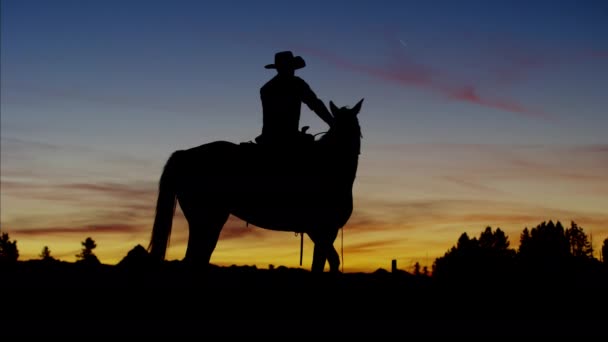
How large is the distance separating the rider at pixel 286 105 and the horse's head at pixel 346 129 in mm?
285

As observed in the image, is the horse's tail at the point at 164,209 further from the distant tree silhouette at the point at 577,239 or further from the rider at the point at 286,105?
the distant tree silhouette at the point at 577,239

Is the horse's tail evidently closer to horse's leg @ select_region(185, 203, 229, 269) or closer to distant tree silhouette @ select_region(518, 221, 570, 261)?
horse's leg @ select_region(185, 203, 229, 269)

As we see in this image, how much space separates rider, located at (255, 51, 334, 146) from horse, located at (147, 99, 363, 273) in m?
0.25

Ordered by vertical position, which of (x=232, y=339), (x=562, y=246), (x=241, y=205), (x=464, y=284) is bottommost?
(x=232, y=339)

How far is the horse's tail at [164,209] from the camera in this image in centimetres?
1289

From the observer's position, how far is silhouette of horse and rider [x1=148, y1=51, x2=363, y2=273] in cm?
1274

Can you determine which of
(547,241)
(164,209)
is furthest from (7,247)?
(164,209)

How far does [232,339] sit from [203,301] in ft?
10.4

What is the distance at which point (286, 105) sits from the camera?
1310 cm

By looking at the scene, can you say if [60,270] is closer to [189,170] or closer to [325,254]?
[189,170]

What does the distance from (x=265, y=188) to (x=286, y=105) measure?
160cm

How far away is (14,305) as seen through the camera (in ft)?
31.1

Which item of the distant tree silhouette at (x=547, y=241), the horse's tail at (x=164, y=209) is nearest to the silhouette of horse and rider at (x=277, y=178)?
the horse's tail at (x=164, y=209)

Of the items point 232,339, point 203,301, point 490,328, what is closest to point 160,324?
point 232,339
